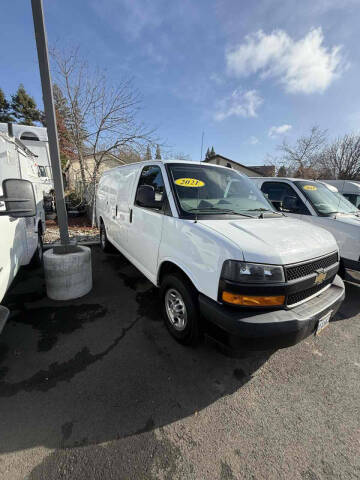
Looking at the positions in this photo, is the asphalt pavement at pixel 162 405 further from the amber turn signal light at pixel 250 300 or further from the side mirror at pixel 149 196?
the side mirror at pixel 149 196

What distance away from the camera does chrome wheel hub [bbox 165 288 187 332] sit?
98.2 inches

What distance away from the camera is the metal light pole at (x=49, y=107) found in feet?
9.34

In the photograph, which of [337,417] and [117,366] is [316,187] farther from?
[117,366]

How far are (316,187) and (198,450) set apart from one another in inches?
209

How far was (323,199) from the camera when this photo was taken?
4.70 meters

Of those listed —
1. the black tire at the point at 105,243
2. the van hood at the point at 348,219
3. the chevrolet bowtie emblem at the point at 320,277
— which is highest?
the van hood at the point at 348,219

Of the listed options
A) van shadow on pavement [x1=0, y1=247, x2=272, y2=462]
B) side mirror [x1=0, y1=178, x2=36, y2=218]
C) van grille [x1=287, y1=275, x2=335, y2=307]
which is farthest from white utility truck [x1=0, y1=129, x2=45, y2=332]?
van grille [x1=287, y1=275, x2=335, y2=307]

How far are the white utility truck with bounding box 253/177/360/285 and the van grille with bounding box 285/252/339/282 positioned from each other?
194cm

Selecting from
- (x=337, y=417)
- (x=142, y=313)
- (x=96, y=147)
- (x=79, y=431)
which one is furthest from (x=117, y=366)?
(x=96, y=147)

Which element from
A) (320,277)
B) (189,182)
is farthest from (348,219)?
(189,182)

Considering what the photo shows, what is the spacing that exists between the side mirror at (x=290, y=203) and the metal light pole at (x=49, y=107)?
436cm

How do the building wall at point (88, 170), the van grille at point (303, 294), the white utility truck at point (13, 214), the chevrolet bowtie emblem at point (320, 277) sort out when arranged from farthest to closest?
1. the building wall at point (88, 170)
2. the chevrolet bowtie emblem at point (320, 277)
3. the van grille at point (303, 294)
4. the white utility truck at point (13, 214)

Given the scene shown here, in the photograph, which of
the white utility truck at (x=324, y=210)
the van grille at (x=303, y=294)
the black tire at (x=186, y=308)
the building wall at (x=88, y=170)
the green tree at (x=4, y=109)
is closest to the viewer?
the van grille at (x=303, y=294)

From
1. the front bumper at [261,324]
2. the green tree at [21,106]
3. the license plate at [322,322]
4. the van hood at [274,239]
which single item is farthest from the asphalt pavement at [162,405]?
the green tree at [21,106]
